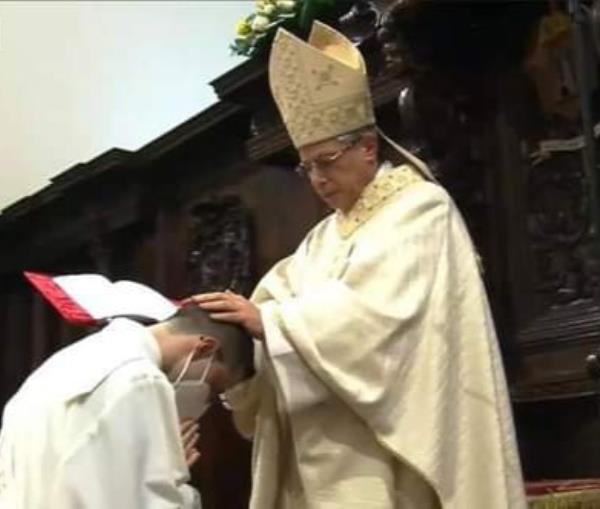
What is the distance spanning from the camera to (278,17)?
3834 mm

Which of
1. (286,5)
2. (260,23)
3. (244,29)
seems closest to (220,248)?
(244,29)

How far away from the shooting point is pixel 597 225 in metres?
2.30

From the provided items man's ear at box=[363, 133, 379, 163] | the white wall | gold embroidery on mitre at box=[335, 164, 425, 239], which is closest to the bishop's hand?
gold embroidery on mitre at box=[335, 164, 425, 239]

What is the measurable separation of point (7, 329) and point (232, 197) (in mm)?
1887

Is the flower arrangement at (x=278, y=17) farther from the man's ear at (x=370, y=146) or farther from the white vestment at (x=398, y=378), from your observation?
the white vestment at (x=398, y=378)

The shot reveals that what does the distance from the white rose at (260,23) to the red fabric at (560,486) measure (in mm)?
1624

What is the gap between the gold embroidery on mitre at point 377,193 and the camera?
2848 mm

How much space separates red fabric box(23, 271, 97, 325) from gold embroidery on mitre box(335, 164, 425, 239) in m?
0.64

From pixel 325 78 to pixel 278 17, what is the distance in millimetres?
958

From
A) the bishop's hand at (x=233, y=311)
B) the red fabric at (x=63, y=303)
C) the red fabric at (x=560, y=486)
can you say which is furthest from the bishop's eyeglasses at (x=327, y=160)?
the red fabric at (x=560, y=486)

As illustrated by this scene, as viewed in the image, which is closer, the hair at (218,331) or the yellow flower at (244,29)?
the hair at (218,331)

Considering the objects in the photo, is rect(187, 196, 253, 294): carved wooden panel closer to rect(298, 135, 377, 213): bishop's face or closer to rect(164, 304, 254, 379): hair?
rect(298, 135, 377, 213): bishop's face

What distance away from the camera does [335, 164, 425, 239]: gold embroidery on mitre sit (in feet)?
9.34

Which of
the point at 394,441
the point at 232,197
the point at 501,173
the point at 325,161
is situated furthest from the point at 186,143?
the point at 394,441
